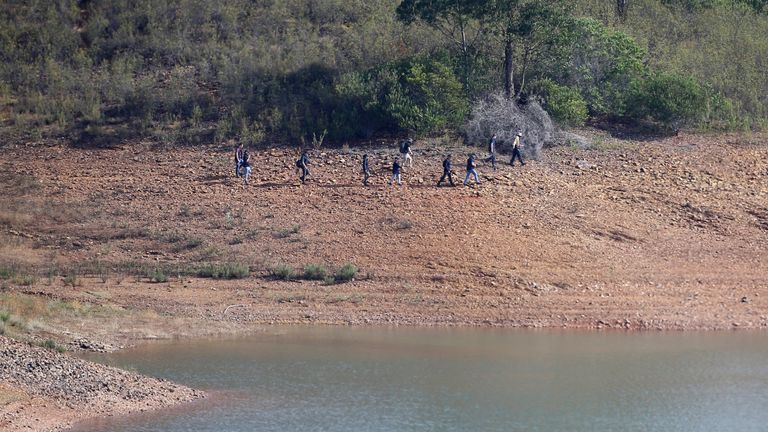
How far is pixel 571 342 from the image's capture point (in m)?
23.6

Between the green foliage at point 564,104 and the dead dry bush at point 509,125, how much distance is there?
0.74 m

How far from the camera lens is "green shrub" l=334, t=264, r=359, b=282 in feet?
87.0

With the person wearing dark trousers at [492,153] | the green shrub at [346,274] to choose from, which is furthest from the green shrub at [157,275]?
the person wearing dark trousers at [492,153]

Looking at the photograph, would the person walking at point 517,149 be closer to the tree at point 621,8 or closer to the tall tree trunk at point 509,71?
the tall tree trunk at point 509,71

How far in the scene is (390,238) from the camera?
28078mm

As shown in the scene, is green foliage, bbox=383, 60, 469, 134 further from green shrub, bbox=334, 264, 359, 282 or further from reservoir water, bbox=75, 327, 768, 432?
reservoir water, bbox=75, 327, 768, 432

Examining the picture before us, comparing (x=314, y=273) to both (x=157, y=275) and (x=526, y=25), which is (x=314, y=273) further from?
A: (x=526, y=25)

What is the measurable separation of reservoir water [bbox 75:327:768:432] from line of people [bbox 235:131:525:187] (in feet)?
22.1

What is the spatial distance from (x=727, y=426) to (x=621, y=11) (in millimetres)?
26817

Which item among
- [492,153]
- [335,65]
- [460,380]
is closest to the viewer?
[460,380]

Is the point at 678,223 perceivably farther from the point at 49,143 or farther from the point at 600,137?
the point at 49,143

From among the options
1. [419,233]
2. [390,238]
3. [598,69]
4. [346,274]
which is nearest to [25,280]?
[346,274]

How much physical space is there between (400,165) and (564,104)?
638 centimetres

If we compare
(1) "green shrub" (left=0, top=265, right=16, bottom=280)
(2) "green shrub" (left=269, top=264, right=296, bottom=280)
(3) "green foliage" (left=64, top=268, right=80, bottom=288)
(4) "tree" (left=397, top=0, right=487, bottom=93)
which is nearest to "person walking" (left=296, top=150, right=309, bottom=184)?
(2) "green shrub" (left=269, top=264, right=296, bottom=280)
